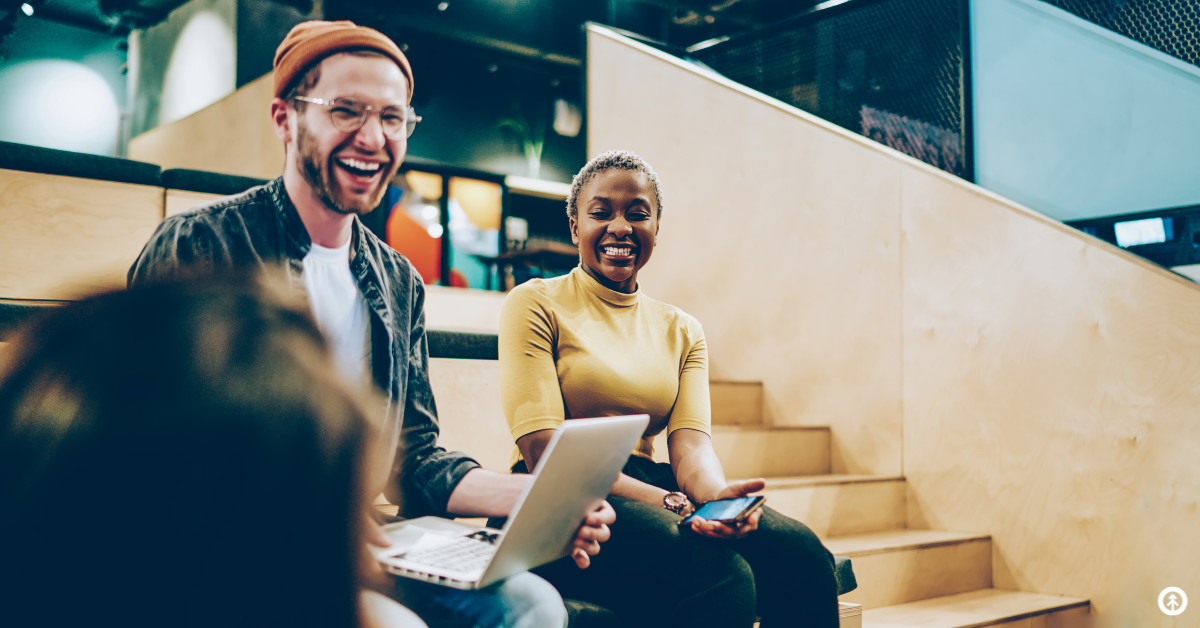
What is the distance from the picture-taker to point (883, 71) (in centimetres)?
320

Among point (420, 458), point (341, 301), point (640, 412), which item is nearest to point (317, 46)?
point (341, 301)

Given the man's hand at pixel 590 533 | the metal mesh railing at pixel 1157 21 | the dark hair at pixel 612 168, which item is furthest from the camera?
the metal mesh railing at pixel 1157 21

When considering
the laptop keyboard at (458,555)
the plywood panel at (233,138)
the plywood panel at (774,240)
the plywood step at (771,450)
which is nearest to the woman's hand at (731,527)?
the laptop keyboard at (458,555)

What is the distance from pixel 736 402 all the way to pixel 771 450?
0.33 metres

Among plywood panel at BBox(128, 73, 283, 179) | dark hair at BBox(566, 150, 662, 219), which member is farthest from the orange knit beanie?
plywood panel at BBox(128, 73, 283, 179)

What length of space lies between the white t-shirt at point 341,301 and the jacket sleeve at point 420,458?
0.34 ft

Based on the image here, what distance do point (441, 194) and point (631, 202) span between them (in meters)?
5.41

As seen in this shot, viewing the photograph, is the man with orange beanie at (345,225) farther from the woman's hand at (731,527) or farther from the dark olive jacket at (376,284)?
the woman's hand at (731,527)

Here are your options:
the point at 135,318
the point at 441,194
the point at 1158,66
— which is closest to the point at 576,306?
the point at 135,318

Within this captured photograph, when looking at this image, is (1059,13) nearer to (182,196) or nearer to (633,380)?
(633,380)

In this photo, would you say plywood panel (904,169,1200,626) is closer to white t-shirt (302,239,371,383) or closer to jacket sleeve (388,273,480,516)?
jacket sleeve (388,273,480,516)

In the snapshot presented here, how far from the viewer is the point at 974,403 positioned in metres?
2.62

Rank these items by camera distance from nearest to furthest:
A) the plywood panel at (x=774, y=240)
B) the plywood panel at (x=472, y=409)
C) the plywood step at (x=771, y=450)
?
1. the plywood panel at (x=472, y=409)
2. the plywood step at (x=771, y=450)
3. the plywood panel at (x=774, y=240)

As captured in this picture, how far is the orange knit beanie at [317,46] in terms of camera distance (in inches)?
44.6
